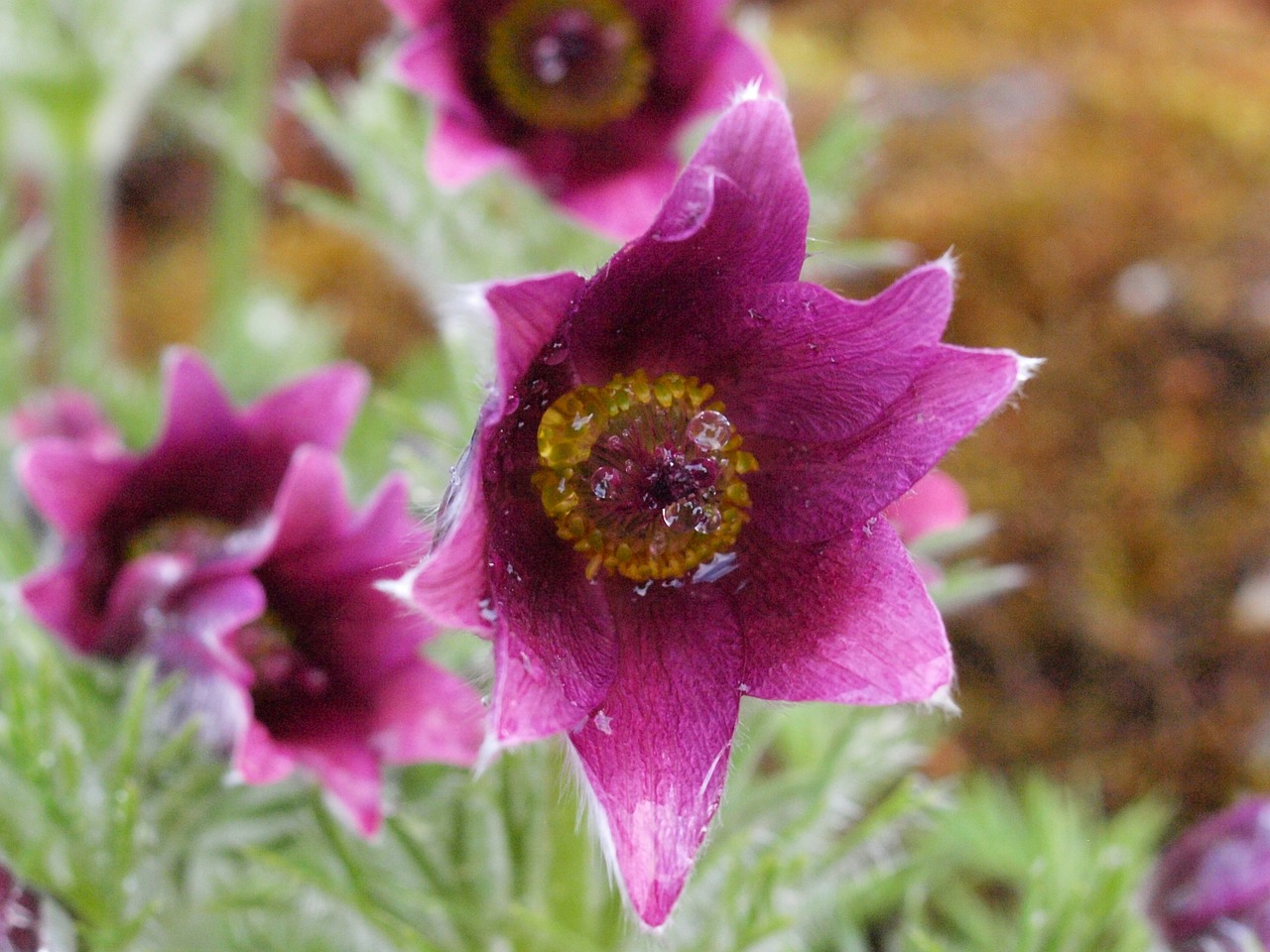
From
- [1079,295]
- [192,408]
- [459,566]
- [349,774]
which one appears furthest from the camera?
[1079,295]

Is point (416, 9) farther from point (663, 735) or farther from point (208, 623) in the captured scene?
point (663, 735)

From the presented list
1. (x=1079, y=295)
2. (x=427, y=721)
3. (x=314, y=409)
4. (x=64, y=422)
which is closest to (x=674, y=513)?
(x=427, y=721)

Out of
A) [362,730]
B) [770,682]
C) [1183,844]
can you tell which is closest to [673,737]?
[770,682]

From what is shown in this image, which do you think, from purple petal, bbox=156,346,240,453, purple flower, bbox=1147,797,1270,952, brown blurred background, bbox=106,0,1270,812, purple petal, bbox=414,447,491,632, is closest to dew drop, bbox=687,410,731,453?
purple petal, bbox=414,447,491,632

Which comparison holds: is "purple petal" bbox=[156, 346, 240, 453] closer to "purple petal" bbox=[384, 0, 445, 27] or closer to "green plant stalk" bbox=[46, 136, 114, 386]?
"purple petal" bbox=[384, 0, 445, 27]

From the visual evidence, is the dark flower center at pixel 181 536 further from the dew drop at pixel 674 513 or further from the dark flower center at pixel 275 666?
the dew drop at pixel 674 513

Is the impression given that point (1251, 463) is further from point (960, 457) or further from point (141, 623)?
point (141, 623)

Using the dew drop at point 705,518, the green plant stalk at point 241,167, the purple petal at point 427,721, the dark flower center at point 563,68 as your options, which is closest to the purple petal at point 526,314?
the dew drop at point 705,518
